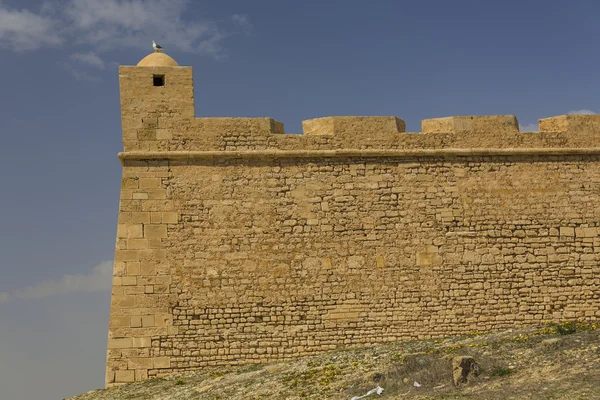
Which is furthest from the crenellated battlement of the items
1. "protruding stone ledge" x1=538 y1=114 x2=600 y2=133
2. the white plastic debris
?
the white plastic debris

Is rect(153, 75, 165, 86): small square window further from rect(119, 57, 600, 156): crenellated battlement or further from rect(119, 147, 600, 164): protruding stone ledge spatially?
rect(119, 147, 600, 164): protruding stone ledge

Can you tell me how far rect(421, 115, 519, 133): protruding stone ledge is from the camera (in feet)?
40.0

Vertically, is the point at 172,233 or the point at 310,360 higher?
the point at 172,233

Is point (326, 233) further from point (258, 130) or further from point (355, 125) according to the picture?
point (258, 130)

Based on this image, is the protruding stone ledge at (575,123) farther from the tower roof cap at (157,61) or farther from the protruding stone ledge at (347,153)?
the tower roof cap at (157,61)

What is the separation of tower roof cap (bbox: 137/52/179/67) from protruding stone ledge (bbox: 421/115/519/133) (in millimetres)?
4206

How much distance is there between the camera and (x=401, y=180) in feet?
39.0

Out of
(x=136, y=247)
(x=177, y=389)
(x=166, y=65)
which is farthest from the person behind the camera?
(x=166, y=65)

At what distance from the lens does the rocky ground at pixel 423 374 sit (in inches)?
321

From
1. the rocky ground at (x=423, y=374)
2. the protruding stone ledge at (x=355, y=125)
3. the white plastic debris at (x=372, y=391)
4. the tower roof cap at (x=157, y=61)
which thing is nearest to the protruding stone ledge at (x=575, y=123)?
the protruding stone ledge at (x=355, y=125)

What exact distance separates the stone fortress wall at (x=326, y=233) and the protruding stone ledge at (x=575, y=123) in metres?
0.40

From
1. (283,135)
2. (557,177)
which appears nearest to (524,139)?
(557,177)

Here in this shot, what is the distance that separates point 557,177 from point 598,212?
0.84m

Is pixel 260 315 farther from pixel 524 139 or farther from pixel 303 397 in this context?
A: pixel 524 139
